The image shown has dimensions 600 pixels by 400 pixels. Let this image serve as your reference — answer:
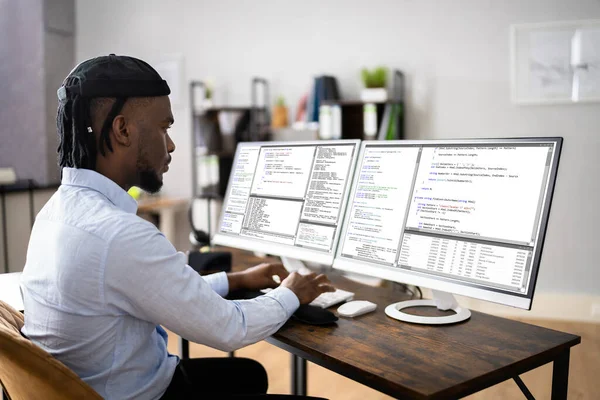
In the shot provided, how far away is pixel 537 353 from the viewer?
1185mm

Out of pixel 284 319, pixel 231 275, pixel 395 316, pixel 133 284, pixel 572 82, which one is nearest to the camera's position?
pixel 133 284

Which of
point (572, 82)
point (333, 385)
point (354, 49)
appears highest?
point (354, 49)

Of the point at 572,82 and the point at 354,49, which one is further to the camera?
the point at 354,49

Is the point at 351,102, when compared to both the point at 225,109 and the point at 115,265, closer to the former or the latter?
the point at 225,109

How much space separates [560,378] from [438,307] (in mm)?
336

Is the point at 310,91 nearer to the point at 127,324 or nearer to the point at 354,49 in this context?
the point at 354,49

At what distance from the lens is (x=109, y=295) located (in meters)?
1.06

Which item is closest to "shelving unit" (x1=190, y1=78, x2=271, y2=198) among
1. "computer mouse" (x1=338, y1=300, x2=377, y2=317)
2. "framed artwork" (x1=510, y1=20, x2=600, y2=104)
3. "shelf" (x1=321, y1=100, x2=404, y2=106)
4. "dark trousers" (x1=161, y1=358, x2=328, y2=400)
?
"shelf" (x1=321, y1=100, x2=404, y2=106)

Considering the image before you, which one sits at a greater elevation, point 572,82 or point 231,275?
point 572,82

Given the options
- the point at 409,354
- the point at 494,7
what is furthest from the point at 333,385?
the point at 494,7

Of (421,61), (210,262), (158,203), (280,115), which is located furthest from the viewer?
(158,203)

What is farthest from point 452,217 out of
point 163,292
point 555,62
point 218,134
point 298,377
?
point 218,134

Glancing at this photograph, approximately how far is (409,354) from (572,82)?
352 centimetres

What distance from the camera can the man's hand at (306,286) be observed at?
55.6 inches
